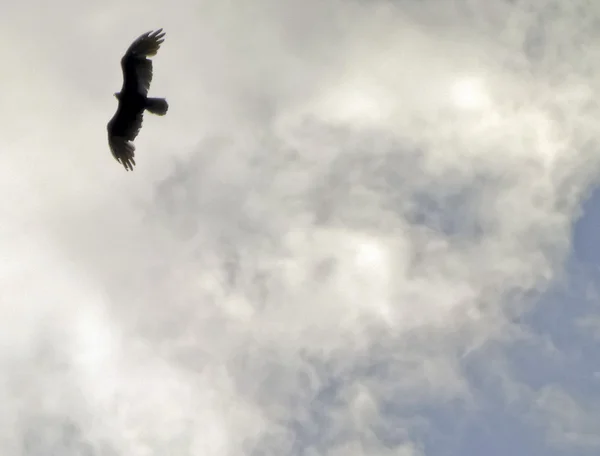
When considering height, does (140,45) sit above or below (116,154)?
above

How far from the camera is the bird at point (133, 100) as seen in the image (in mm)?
41312

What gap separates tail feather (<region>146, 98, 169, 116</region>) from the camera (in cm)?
4166

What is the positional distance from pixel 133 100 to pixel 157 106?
122 centimetres

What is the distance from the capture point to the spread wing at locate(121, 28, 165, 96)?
4122 centimetres

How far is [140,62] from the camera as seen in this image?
4144cm

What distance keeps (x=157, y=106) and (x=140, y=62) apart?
206 cm

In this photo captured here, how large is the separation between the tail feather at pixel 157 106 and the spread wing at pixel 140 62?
19.0 inches

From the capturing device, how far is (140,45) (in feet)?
135

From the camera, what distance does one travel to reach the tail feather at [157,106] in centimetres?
4166

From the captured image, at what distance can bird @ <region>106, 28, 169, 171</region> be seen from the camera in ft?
136

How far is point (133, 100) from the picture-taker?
4206 cm

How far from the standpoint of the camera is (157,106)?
41719mm

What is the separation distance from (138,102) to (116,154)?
258 cm

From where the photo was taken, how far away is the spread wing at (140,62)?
41219mm
